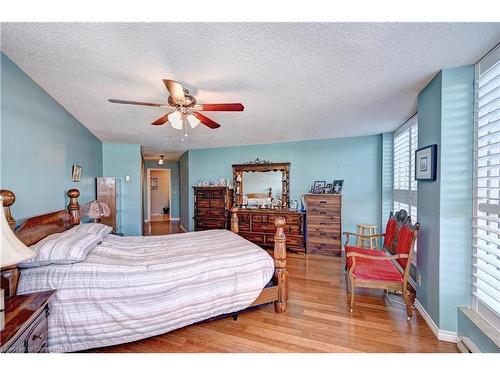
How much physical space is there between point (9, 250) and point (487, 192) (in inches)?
124

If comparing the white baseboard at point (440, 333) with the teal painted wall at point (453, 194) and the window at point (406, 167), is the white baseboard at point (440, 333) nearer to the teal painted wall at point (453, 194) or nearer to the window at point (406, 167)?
the teal painted wall at point (453, 194)

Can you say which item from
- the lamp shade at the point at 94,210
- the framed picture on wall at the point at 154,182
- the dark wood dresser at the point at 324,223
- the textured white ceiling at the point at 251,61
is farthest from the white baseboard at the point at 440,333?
the framed picture on wall at the point at 154,182

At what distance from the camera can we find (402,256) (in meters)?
2.27

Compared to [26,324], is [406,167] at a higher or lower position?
higher

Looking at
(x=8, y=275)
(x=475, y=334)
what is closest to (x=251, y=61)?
(x=8, y=275)

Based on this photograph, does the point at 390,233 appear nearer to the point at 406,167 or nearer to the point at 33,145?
the point at 406,167

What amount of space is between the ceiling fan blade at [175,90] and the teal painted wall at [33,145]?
125 centimetres

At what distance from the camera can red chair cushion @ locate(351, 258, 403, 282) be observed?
2271 millimetres

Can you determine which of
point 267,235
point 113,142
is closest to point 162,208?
point 113,142

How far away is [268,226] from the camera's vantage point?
15.1 ft

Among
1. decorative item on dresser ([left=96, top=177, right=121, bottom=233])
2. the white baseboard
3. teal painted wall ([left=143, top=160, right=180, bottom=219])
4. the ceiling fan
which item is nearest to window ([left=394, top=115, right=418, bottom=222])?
the white baseboard

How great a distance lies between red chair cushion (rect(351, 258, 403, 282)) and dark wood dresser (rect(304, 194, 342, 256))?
157 cm

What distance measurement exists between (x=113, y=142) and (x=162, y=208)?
5137 millimetres

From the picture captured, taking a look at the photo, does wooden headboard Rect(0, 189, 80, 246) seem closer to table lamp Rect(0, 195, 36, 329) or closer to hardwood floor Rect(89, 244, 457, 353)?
table lamp Rect(0, 195, 36, 329)
